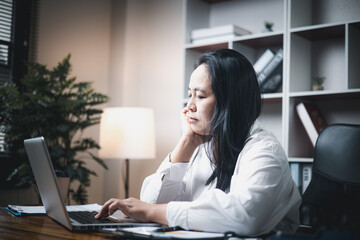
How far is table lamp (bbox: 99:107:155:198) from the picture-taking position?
3039 mm

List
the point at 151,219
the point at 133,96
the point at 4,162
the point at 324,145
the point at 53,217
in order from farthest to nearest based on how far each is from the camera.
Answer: the point at 133,96
the point at 4,162
the point at 324,145
the point at 53,217
the point at 151,219

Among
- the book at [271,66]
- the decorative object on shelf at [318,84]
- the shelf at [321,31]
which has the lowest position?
the decorative object on shelf at [318,84]

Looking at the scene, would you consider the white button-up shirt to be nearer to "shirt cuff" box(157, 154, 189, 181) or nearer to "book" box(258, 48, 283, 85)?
"shirt cuff" box(157, 154, 189, 181)

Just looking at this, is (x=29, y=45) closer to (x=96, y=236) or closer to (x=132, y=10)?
(x=132, y=10)

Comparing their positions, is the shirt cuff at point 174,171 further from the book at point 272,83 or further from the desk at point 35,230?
the book at point 272,83

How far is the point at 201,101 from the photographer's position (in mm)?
1470

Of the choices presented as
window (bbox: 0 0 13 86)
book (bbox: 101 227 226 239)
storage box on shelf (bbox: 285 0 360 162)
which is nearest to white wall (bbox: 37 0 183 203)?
window (bbox: 0 0 13 86)

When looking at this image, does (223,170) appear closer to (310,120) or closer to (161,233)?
(161,233)

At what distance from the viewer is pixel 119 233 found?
974mm

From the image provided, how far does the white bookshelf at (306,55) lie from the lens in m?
2.41

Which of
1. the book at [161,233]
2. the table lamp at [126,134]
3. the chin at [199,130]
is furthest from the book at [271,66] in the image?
the book at [161,233]

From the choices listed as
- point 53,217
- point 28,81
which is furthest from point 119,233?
point 28,81

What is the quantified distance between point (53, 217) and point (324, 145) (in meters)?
1.27

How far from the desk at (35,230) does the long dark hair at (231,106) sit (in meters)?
0.55
